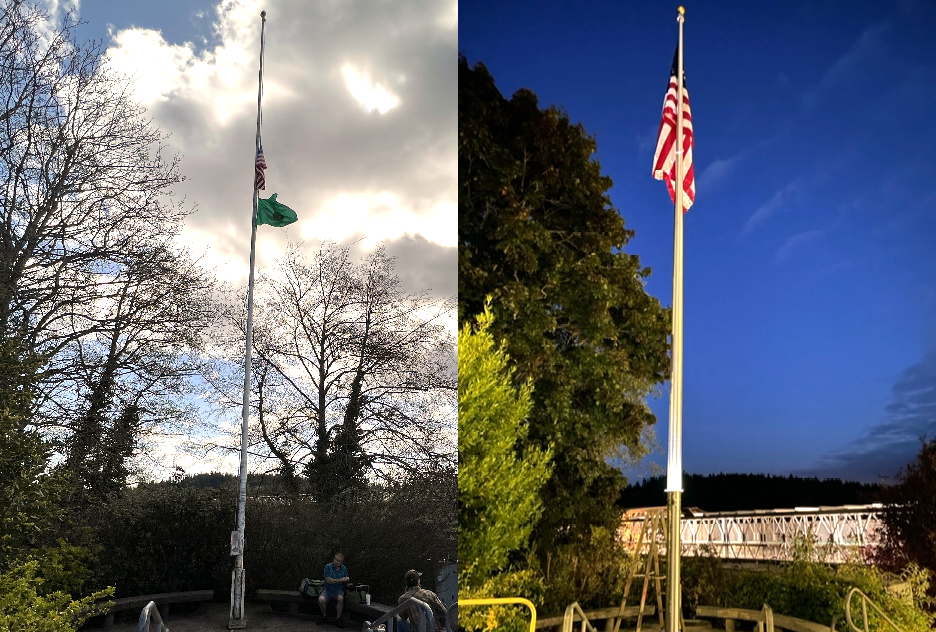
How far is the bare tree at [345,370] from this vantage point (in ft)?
35.2

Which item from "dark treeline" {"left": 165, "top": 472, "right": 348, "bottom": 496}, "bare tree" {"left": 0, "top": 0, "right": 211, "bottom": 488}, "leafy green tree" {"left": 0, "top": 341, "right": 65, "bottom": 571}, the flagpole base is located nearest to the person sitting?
the flagpole base

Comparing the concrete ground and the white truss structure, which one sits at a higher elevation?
the white truss structure

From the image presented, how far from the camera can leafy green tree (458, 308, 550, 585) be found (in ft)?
21.9

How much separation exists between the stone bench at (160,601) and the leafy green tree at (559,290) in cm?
397

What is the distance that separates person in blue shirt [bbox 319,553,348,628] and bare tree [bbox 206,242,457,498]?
4.14ft

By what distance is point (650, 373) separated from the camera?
874 cm

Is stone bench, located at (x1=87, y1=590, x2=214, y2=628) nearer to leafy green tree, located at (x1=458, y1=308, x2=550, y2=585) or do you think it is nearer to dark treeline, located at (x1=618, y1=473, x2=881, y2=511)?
leafy green tree, located at (x1=458, y1=308, x2=550, y2=585)

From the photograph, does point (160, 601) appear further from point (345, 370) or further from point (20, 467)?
point (345, 370)

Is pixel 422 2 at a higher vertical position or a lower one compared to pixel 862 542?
higher

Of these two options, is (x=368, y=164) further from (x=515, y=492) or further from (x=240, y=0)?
(x=515, y=492)

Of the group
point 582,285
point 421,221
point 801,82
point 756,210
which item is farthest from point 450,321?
point 801,82

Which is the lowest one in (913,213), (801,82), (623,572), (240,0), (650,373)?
(623,572)

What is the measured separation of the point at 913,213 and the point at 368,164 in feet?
24.2

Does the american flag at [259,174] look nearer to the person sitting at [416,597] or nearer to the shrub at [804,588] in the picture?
the person sitting at [416,597]
